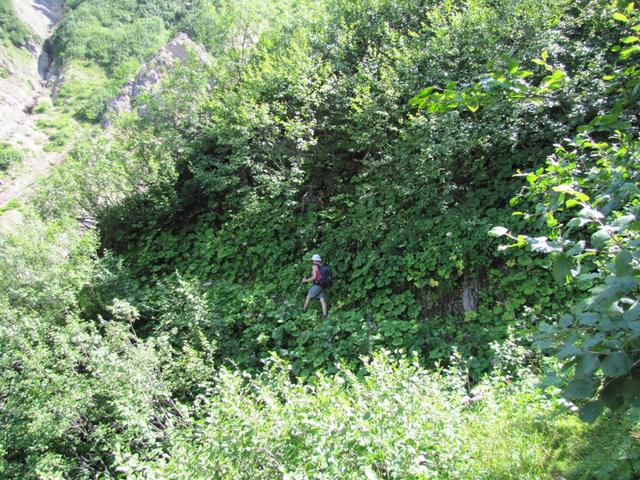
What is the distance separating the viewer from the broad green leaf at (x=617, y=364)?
1.08m

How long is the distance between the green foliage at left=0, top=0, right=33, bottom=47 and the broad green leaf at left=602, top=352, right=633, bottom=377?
1598 inches

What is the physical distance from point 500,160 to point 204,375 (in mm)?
6143

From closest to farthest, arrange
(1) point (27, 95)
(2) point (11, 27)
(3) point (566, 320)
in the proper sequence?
1. (3) point (566, 320)
2. (1) point (27, 95)
3. (2) point (11, 27)

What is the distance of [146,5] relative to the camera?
35.3m

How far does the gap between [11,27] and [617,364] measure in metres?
42.4

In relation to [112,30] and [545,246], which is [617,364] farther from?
[112,30]

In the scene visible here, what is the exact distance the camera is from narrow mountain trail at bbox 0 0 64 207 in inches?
816

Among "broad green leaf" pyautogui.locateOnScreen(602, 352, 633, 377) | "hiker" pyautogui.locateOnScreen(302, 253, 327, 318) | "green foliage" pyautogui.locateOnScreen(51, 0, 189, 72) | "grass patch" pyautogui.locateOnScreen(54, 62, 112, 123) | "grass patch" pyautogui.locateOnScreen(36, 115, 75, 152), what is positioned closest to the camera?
"broad green leaf" pyautogui.locateOnScreen(602, 352, 633, 377)

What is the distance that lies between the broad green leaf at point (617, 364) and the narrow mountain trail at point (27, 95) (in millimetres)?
19166

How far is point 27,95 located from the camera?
27.8 m

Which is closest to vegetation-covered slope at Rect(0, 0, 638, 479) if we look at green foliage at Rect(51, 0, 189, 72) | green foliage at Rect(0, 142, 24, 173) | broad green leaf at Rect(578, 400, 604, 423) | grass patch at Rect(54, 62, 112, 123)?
broad green leaf at Rect(578, 400, 604, 423)

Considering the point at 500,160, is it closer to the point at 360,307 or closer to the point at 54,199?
the point at 360,307

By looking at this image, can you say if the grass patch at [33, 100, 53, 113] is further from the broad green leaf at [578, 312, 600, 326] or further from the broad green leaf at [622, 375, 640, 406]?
the broad green leaf at [622, 375, 640, 406]

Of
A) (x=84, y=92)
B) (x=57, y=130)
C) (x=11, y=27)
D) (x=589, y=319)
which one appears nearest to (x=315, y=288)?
(x=589, y=319)
